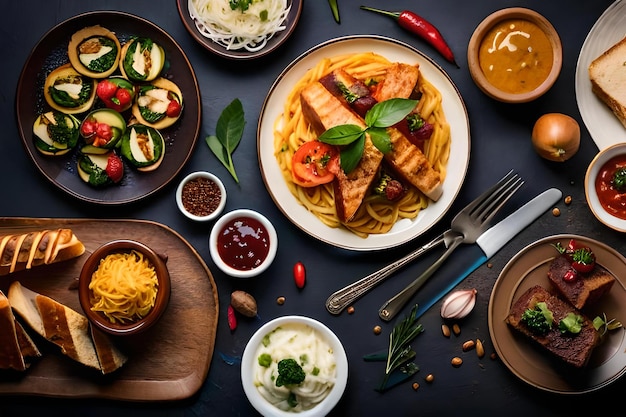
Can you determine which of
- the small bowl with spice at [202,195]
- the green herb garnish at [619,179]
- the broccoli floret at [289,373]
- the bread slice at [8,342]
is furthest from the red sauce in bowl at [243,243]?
the green herb garnish at [619,179]

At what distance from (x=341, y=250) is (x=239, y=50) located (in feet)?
5.96

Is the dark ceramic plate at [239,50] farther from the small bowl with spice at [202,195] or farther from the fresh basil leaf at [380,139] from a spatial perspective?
the fresh basil leaf at [380,139]

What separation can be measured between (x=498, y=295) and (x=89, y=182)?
3.34 meters

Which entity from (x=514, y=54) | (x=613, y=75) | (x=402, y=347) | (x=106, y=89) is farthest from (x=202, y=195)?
(x=613, y=75)

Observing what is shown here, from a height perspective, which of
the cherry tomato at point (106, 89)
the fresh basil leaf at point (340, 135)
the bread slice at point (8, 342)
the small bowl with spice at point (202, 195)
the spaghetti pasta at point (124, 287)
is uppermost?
the fresh basil leaf at point (340, 135)

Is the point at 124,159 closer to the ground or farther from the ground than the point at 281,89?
closer to the ground

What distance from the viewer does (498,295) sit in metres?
5.24

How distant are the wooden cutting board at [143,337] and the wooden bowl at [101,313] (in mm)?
304

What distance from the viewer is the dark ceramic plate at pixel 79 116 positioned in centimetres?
536

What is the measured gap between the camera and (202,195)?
5.36 meters

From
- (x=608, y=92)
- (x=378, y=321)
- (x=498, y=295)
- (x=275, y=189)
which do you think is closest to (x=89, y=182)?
(x=275, y=189)

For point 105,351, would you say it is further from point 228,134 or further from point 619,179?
point 619,179

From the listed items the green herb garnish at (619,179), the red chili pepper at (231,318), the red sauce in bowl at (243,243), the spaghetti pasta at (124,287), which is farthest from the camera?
the red chili pepper at (231,318)

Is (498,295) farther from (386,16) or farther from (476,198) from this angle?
(386,16)
